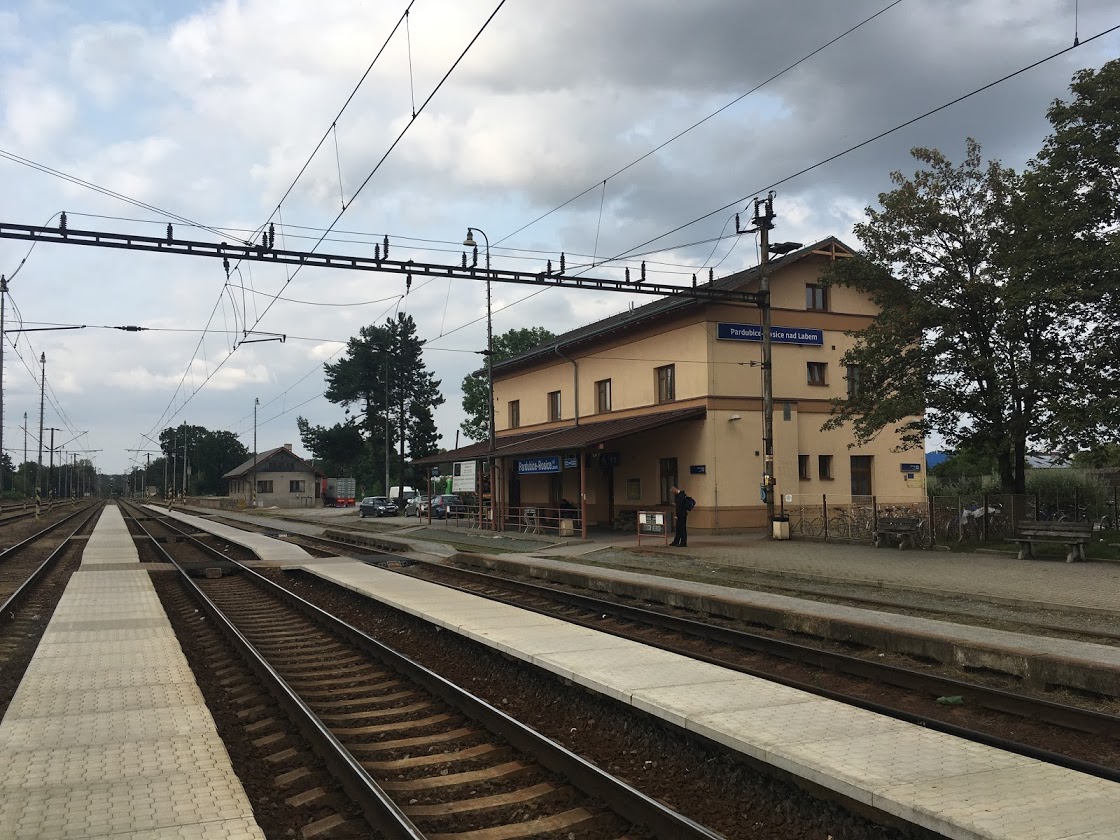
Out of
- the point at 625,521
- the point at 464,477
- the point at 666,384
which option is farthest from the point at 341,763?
the point at 464,477

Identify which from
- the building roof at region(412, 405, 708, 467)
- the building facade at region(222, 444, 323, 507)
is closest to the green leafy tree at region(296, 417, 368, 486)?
the building facade at region(222, 444, 323, 507)

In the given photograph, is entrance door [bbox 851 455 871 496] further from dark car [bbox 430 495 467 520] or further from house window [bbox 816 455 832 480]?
dark car [bbox 430 495 467 520]

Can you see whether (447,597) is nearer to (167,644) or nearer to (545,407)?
(167,644)

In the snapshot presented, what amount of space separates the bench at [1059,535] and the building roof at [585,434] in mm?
11366

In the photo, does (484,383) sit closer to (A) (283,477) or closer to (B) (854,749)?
(A) (283,477)

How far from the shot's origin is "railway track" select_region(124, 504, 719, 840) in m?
5.04

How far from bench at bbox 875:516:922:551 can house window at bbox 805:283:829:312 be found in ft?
34.4

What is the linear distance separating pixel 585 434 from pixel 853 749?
2513 centimetres

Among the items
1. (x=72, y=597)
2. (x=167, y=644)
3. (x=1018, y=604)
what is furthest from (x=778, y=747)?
(x=72, y=597)

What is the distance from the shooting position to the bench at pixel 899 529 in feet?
70.1

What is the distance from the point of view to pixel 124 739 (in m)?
6.25

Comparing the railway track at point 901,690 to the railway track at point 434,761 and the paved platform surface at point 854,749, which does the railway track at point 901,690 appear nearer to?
the paved platform surface at point 854,749

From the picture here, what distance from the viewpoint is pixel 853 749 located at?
18.6 feet

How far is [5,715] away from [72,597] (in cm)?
842
